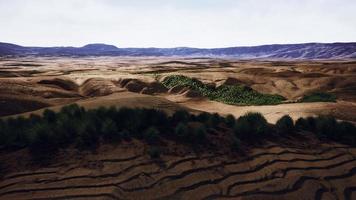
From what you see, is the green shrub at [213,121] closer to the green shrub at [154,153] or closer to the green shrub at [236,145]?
the green shrub at [236,145]

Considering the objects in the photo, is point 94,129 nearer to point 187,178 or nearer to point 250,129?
point 187,178

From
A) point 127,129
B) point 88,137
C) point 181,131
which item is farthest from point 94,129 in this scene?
point 181,131

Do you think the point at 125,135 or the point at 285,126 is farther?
the point at 285,126

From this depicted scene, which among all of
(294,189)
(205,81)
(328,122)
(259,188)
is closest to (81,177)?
(259,188)

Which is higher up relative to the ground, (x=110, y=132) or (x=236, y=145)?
(x=110, y=132)

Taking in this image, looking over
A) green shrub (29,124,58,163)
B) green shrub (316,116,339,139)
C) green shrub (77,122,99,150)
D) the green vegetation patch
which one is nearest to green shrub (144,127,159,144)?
green shrub (77,122,99,150)

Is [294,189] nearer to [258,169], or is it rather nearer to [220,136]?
[258,169]

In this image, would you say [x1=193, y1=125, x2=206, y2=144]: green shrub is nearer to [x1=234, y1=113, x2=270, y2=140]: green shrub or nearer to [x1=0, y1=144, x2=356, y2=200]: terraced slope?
[x1=0, y1=144, x2=356, y2=200]: terraced slope

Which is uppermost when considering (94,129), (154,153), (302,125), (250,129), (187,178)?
(94,129)
